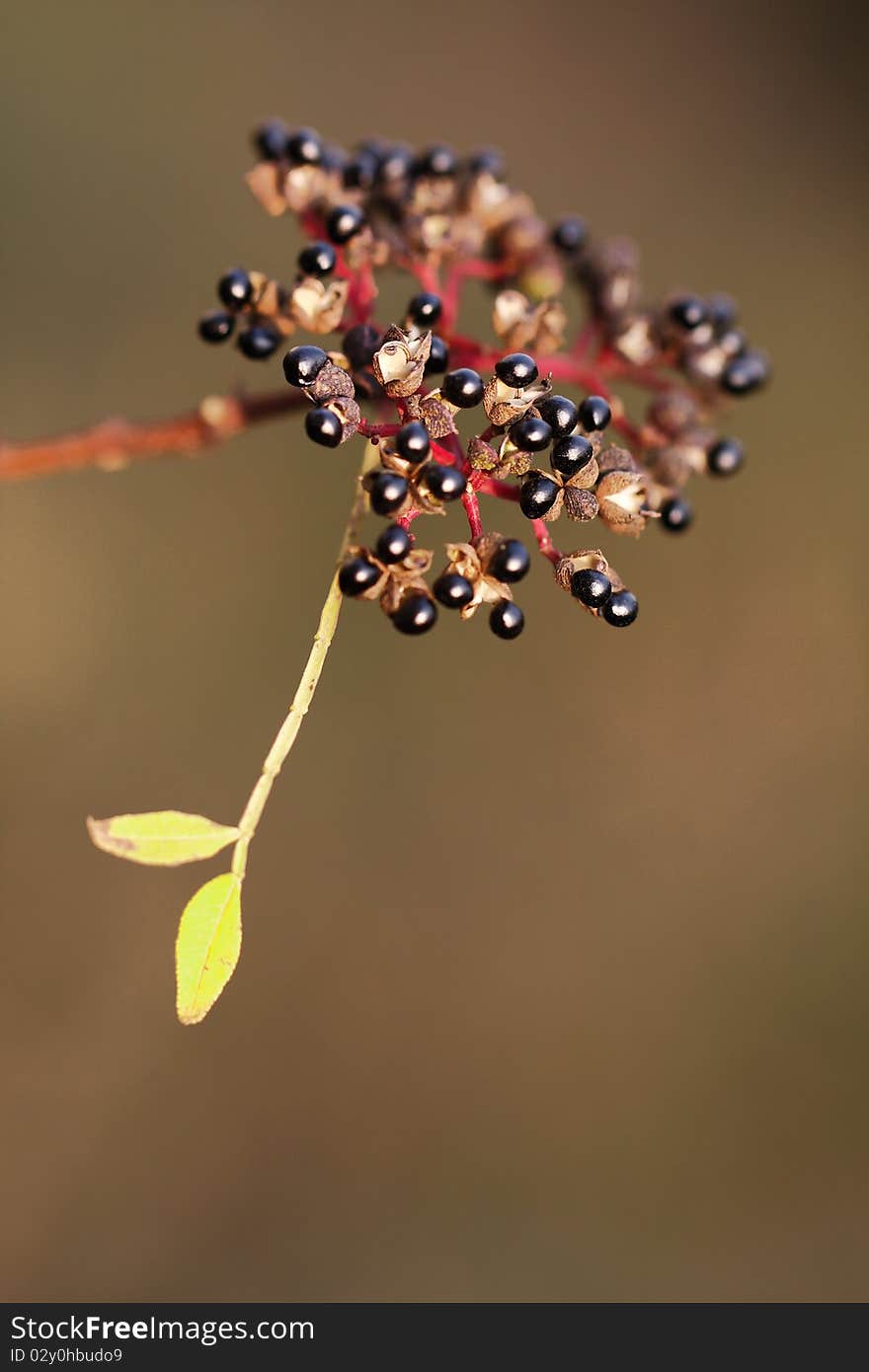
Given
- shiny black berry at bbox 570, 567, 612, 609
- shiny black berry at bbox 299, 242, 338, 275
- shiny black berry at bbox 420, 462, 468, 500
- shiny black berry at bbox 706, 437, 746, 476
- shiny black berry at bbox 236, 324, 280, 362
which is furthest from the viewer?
shiny black berry at bbox 706, 437, 746, 476

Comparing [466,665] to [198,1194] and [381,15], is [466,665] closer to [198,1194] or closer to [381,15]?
[198,1194]

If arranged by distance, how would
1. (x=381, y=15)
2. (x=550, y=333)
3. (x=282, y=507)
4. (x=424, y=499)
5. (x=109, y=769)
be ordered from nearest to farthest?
(x=424, y=499)
(x=550, y=333)
(x=109, y=769)
(x=282, y=507)
(x=381, y=15)

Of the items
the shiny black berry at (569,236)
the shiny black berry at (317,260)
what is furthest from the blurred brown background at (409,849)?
the shiny black berry at (317,260)

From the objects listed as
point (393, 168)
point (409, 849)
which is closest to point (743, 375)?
point (393, 168)

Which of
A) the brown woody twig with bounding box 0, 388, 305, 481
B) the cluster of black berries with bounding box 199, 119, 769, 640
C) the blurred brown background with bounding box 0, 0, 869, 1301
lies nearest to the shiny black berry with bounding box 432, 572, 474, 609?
the cluster of black berries with bounding box 199, 119, 769, 640

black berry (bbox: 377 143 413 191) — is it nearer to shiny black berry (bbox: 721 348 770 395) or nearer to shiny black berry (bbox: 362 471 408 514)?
shiny black berry (bbox: 721 348 770 395)

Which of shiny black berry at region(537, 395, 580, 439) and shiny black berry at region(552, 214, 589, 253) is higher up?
shiny black berry at region(552, 214, 589, 253)

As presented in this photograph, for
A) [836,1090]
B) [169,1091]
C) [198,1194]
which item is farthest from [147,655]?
[836,1090]
